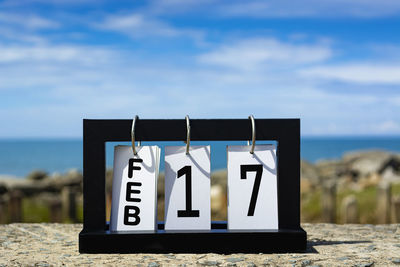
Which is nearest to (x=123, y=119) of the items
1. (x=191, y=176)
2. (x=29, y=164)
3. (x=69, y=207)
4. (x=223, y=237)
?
(x=191, y=176)

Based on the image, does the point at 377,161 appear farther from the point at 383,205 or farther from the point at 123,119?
the point at 123,119

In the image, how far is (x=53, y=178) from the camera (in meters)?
20.1

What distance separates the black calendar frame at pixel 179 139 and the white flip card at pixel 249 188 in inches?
3.0

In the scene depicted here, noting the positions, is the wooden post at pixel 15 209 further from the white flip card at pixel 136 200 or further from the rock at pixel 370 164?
the rock at pixel 370 164

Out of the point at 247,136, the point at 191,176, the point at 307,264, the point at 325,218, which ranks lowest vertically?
the point at 325,218

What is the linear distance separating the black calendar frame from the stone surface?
6 cm

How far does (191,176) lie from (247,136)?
0.44m

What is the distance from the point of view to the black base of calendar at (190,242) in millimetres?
2811

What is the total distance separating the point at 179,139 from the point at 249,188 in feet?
1.83

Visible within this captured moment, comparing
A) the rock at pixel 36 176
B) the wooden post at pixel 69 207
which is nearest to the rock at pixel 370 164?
the rock at pixel 36 176

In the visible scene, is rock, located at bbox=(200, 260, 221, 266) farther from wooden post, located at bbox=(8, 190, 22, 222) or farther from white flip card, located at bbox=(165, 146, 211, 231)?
wooden post, located at bbox=(8, 190, 22, 222)

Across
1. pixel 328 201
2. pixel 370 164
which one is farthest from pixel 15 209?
pixel 370 164

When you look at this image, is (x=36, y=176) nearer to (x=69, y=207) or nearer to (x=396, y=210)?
(x=69, y=207)

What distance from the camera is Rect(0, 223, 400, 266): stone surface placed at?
265 cm
